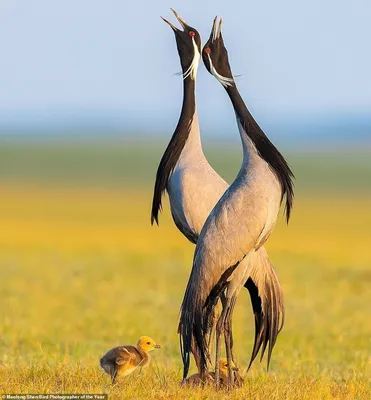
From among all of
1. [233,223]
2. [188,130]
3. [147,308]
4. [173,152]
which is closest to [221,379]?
[233,223]

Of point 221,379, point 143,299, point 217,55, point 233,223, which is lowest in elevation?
point 143,299

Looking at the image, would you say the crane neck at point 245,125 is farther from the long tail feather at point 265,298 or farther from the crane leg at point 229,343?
the crane leg at point 229,343

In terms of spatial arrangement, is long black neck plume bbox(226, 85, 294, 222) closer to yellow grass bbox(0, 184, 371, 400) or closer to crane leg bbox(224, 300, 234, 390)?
crane leg bbox(224, 300, 234, 390)

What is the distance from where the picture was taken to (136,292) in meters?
17.6

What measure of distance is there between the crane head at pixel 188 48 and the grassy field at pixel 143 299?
2.23 meters

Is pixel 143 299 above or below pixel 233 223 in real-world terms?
below

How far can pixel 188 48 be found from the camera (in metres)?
8.52

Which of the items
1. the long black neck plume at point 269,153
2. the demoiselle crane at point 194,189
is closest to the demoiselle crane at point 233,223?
the long black neck plume at point 269,153

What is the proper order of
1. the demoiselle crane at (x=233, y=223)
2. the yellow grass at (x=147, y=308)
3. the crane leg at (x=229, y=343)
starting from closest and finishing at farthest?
the demoiselle crane at (x=233, y=223) < the crane leg at (x=229, y=343) < the yellow grass at (x=147, y=308)

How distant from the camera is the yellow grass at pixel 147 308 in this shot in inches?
308

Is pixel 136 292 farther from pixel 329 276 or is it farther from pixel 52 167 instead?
pixel 52 167

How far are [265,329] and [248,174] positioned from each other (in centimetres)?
132

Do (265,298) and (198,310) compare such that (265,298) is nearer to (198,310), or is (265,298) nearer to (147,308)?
(198,310)

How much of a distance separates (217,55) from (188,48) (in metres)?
1.05
